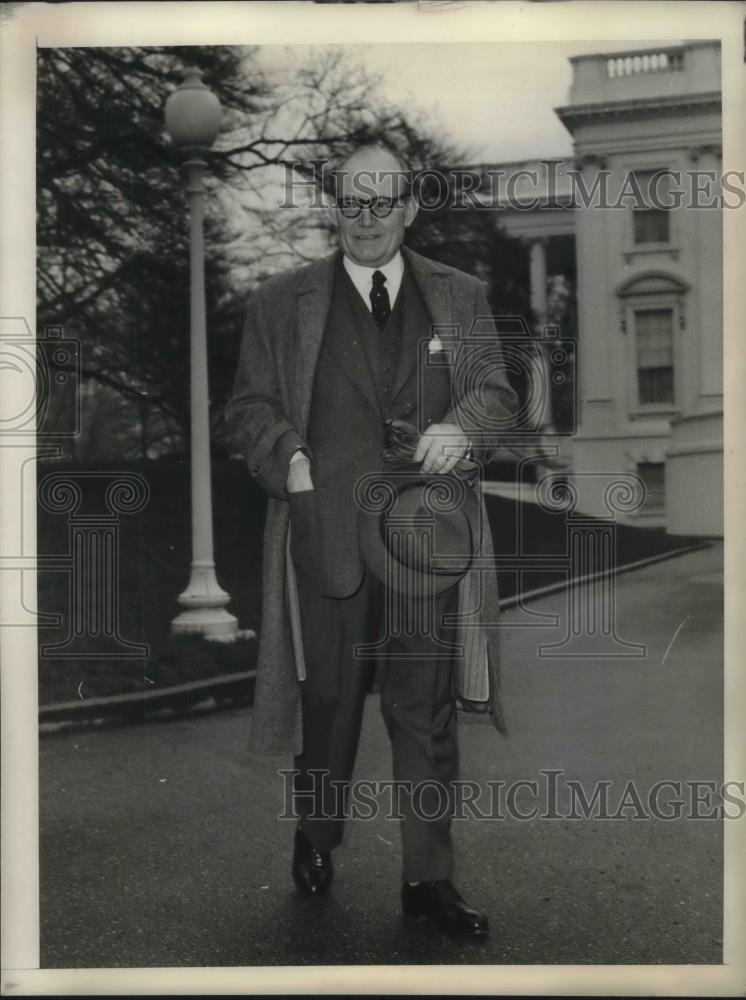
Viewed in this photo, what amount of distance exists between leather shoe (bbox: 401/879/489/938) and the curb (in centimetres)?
70

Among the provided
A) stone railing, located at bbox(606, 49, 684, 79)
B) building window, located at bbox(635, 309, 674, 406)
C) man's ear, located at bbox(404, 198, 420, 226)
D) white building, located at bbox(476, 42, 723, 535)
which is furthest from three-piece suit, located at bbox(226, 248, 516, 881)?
stone railing, located at bbox(606, 49, 684, 79)

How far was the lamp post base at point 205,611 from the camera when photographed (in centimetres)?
374

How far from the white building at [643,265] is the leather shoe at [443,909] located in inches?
44.5

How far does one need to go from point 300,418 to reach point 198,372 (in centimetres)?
34

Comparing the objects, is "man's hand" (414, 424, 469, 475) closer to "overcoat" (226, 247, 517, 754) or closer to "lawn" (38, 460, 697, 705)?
"overcoat" (226, 247, 517, 754)

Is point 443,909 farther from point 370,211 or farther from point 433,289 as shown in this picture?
point 370,211

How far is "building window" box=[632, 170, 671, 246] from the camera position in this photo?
3744 millimetres

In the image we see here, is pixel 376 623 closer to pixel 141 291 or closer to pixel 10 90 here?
pixel 141 291

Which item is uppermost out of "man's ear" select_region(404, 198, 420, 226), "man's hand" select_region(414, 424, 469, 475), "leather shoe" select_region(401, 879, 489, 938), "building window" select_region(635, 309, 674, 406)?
"man's ear" select_region(404, 198, 420, 226)

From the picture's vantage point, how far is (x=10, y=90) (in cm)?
373

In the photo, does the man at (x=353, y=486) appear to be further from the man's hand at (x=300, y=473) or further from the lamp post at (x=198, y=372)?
the lamp post at (x=198, y=372)

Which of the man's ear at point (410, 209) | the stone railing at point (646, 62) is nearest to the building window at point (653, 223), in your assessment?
the stone railing at point (646, 62)

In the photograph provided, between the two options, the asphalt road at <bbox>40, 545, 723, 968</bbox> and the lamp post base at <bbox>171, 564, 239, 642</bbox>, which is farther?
the lamp post base at <bbox>171, 564, 239, 642</bbox>

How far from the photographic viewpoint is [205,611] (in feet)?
12.3
